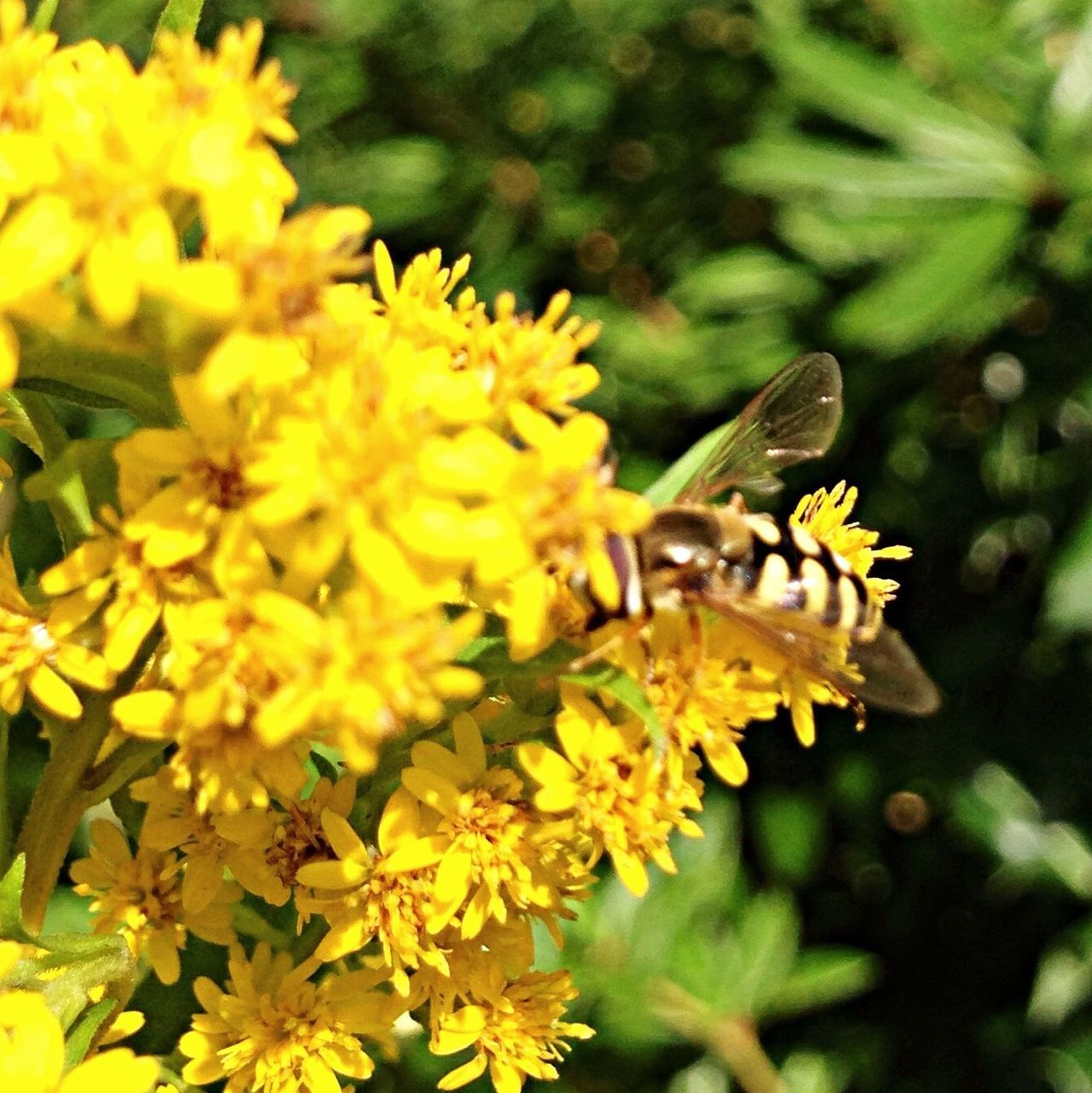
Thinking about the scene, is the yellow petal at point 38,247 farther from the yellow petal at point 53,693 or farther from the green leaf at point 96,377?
the yellow petal at point 53,693

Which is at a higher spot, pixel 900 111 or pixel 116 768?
pixel 900 111

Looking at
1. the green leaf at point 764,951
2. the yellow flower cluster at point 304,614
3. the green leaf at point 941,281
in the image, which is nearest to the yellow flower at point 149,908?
the yellow flower cluster at point 304,614

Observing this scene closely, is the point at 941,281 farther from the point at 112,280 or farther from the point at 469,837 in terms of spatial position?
the point at 112,280

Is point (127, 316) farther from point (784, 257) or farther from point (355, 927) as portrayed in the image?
point (784, 257)

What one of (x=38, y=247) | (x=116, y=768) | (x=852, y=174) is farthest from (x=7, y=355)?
(x=852, y=174)

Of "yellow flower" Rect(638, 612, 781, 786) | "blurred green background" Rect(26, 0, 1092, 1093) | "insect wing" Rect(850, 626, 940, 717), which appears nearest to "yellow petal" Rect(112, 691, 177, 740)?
"yellow flower" Rect(638, 612, 781, 786)

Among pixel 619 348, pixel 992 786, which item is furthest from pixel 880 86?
pixel 992 786
